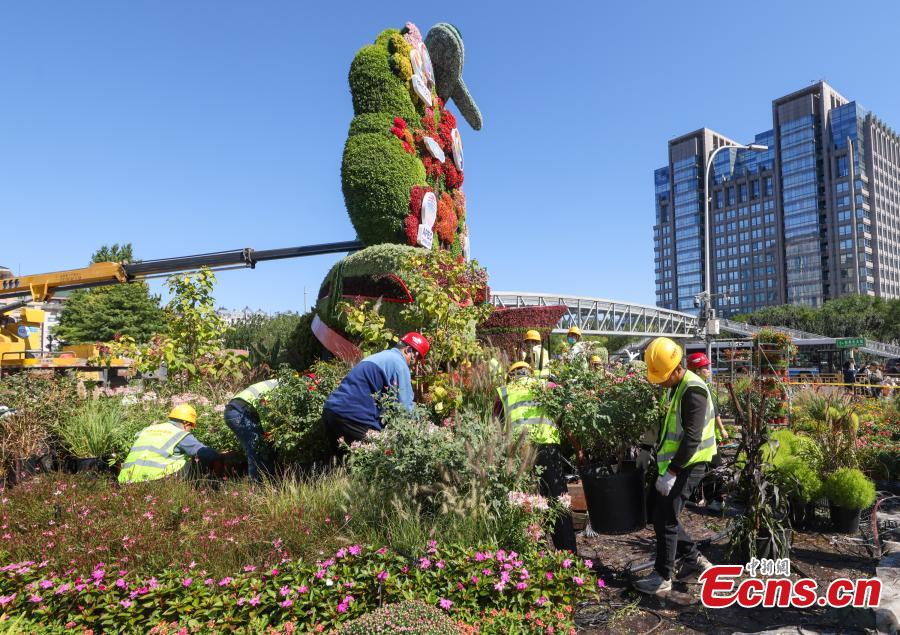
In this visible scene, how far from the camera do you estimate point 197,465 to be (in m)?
5.82

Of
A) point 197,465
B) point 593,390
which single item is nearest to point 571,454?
point 593,390

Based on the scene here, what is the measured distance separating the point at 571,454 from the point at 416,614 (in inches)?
125

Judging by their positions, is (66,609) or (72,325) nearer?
(66,609)

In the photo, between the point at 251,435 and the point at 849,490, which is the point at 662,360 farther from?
the point at 251,435

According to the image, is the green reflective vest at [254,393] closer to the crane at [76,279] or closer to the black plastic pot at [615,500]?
the black plastic pot at [615,500]

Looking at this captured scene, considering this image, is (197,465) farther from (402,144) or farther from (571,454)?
(402,144)

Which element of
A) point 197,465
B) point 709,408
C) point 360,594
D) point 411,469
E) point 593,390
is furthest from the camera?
point 197,465

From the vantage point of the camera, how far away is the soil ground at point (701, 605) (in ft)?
10.8

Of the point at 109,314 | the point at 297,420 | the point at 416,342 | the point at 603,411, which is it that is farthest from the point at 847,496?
the point at 109,314

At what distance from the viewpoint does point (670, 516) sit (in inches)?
151

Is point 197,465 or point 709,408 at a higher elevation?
point 709,408

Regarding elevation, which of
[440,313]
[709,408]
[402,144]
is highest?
[402,144]

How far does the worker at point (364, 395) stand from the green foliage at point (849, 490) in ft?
12.7

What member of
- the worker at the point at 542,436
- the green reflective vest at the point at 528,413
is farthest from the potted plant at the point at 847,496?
the green reflective vest at the point at 528,413
